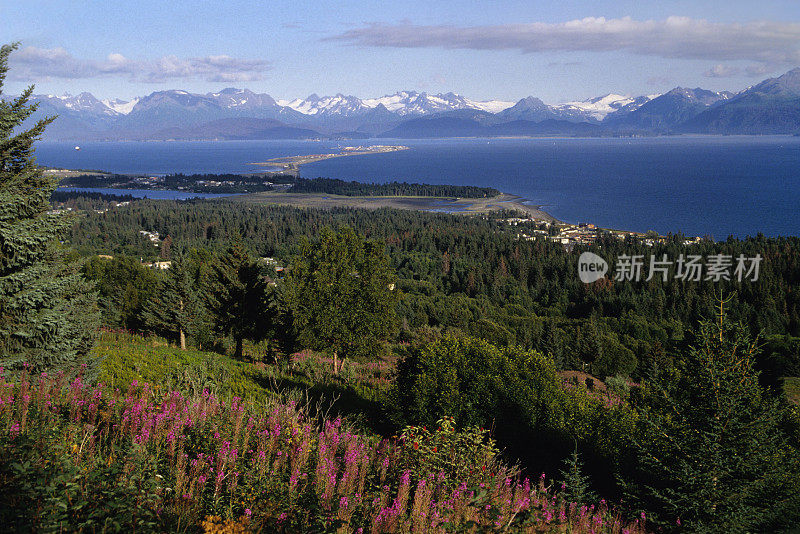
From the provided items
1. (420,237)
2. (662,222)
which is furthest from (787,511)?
(662,222)

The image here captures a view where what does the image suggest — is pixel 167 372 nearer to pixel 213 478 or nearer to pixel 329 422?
pixel 329 422

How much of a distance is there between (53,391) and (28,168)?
7.43 metres

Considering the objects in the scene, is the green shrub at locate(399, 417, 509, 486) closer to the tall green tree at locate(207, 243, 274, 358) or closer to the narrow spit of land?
the tall green tree at locate(207, 243, 274, 358)

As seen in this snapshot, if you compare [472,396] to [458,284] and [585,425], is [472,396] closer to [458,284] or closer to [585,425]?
[585,425]

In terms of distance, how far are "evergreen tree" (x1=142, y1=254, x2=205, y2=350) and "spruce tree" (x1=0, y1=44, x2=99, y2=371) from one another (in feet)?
53.0

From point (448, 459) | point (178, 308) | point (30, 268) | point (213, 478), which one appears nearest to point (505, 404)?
point (448, 459)

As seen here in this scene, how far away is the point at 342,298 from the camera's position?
21.8 meters

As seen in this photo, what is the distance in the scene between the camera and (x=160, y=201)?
148m

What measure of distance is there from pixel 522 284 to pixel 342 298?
2379 inches

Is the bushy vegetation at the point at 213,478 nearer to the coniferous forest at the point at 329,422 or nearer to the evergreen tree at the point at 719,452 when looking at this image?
the coniferous forest at the point at 329,422

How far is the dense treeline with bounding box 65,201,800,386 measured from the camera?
49.7 m

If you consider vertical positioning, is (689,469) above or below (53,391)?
below
